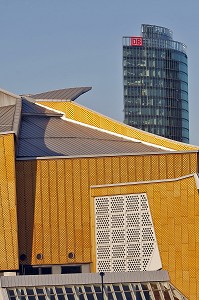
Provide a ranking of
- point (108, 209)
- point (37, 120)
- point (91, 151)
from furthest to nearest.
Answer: point (37, 120) → point (91, 151) → point (108, 209)

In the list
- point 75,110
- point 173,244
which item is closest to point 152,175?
point 173,244

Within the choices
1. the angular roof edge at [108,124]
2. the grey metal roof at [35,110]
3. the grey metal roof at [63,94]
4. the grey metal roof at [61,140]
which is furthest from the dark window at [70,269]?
the grey metal roof at [63,94]

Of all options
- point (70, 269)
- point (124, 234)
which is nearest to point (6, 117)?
point (70, 269)

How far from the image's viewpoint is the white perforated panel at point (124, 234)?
352ft

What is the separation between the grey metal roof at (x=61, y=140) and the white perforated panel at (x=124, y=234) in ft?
25.1

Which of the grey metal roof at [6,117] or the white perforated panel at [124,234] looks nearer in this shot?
the white perforated panel at [124,234]

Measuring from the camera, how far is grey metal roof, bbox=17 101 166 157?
119 m

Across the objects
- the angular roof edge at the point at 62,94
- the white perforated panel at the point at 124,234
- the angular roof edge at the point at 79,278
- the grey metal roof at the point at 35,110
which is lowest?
the angular roof edge at the point at 79,278

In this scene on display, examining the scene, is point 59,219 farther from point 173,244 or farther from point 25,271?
point 173,244

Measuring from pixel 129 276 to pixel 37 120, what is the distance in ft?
121

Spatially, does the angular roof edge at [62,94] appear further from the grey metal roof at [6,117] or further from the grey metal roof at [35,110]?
the grey metal roof at [6,117]

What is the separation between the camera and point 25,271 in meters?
113

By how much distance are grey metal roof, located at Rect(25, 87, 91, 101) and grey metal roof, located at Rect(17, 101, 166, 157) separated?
8.97 feet

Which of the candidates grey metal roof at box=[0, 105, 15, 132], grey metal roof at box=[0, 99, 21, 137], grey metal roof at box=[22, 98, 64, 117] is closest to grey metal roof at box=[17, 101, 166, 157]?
grey metal roof at box=[22, 98, 64, 117]
